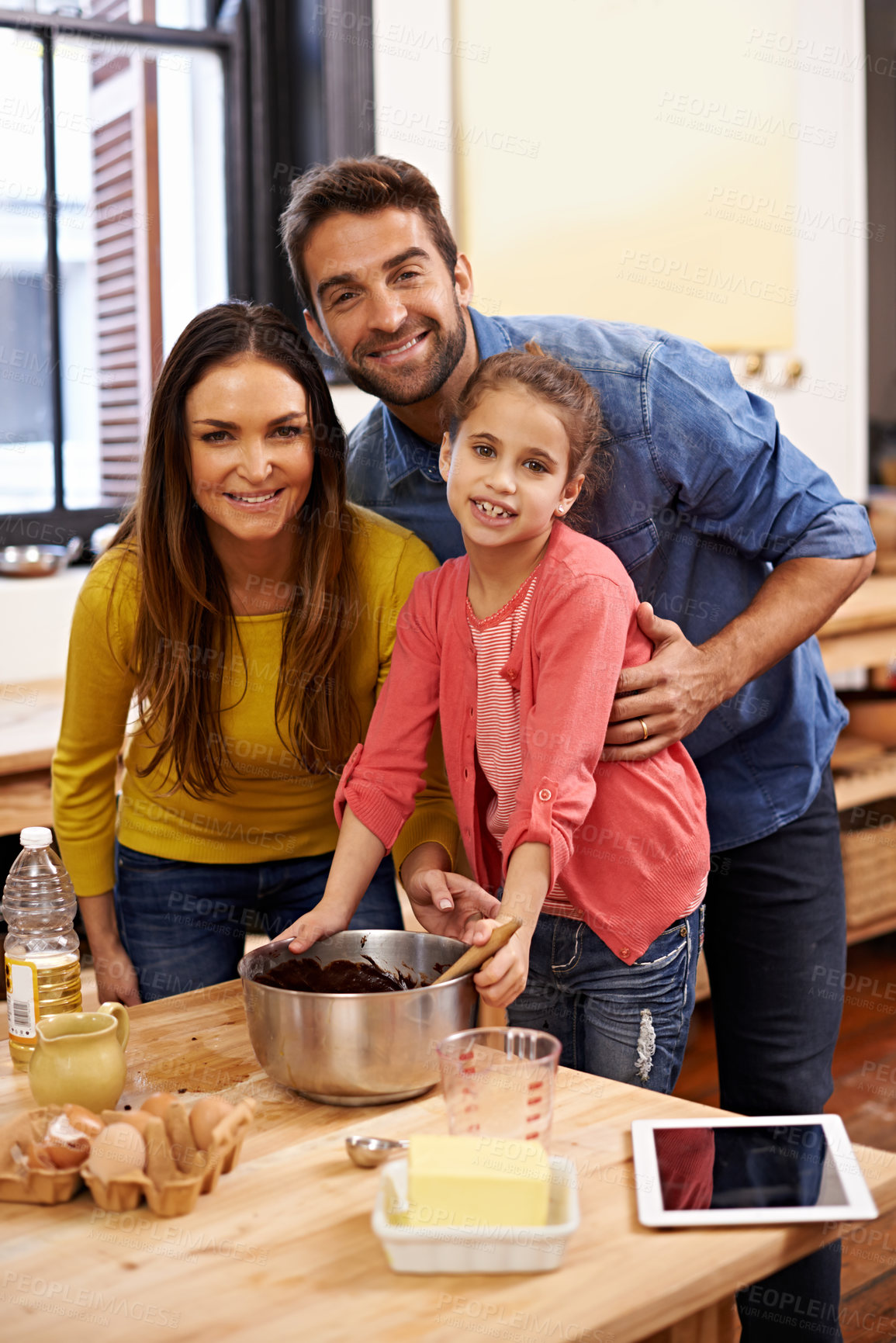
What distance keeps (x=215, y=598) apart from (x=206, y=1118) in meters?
0.77

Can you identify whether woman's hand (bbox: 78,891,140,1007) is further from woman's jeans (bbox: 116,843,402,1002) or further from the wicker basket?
the wicker basket

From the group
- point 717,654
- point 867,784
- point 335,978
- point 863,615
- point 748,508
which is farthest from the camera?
point 867,784

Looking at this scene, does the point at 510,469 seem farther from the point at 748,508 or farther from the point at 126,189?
the point at 126,189

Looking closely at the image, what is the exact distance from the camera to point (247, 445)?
1.56 metres

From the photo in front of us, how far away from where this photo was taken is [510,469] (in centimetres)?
132

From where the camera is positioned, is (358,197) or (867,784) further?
(867,784)

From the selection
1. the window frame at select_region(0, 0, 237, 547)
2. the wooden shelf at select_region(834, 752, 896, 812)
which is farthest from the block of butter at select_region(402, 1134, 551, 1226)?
the wooden shelf at select_region(834, 752, 896, 812)

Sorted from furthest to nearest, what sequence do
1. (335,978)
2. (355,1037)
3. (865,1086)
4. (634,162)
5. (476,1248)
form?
(634,162) → (865,1086) → (335,978) → (355,1037) → (476,1248)

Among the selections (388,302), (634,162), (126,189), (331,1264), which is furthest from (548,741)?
(634,162)

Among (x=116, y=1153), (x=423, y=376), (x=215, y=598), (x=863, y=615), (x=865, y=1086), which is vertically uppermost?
(x=423, y=376)

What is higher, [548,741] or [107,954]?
[548,741]

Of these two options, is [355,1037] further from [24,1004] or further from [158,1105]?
[24,1004]

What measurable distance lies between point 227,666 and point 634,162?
249 cm

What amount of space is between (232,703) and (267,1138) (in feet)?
2.14
